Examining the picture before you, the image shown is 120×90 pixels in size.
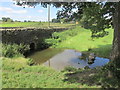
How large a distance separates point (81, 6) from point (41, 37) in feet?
79.4

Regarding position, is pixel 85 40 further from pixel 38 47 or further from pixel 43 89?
pixel 43 89

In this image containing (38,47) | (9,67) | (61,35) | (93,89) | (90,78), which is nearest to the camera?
(93,89)

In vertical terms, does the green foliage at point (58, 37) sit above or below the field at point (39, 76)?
above

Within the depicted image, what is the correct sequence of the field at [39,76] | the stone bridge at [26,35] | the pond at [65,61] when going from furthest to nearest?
the stone bridge at [26,35] → the pond at [65,61] → the field at [39,76]

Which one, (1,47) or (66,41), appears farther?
(66,41)

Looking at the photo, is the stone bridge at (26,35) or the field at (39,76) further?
the stone bridge at (26,35)

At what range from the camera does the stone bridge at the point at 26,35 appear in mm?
23041

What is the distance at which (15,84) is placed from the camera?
9375 mm

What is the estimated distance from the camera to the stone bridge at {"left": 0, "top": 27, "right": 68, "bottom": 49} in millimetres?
23041

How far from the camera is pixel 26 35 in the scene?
27.6 meters

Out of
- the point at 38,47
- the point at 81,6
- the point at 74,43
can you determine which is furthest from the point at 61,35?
the point at 81,6

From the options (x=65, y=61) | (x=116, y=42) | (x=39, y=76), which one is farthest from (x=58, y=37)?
(x=116, y=42)

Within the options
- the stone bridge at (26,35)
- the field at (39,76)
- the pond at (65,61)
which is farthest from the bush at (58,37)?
the pond at (65,61)

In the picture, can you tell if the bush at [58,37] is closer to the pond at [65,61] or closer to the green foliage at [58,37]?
the green foliage at [58,37]
